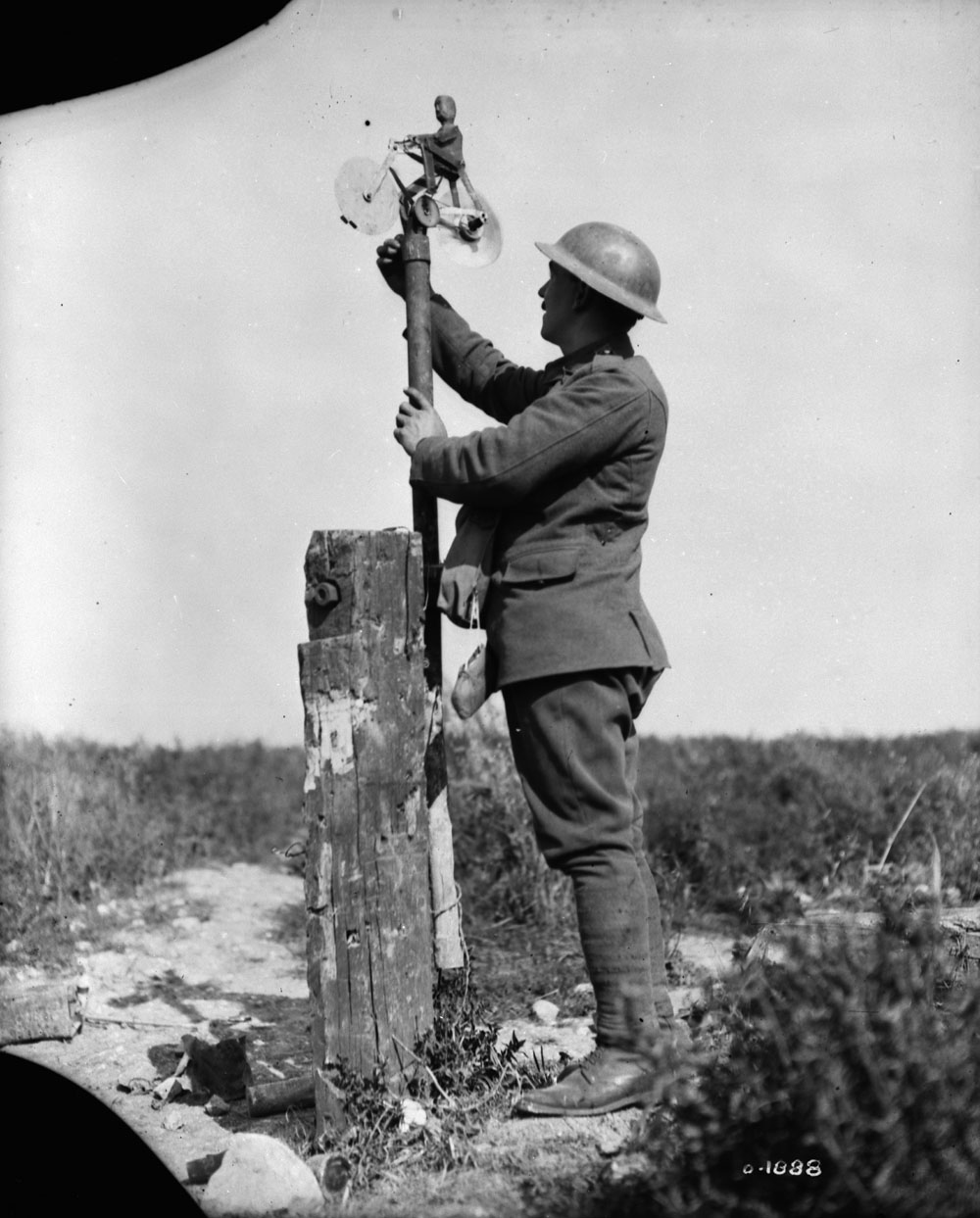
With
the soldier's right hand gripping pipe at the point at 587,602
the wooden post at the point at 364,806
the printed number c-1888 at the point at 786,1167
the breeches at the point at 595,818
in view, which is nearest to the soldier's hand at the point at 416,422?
the soldier's right hand gripping pipe at the point at 587,602

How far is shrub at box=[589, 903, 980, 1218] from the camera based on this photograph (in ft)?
8.56

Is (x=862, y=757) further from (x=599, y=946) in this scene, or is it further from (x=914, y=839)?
(x=599, y=946)

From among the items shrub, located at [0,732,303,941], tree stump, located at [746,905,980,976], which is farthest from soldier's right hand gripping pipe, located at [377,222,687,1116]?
shrub, located at [0,732,303,941]

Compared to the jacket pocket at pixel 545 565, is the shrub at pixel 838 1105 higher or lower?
lower

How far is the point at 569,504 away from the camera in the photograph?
3.89 meters

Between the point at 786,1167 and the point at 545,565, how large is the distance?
1.77 m

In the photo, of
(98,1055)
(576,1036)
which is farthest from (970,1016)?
(98,1055)

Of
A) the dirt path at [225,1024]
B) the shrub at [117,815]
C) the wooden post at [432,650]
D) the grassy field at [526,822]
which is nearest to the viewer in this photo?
the dirt path at [225,1024]

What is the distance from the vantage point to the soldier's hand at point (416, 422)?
4035 millimetres

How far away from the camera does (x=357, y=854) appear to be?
147 inches

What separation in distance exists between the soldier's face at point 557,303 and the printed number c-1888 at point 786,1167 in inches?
96.7

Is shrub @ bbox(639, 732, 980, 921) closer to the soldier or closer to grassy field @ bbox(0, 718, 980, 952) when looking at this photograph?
grassy field @ bbox(0, 718, 980, 952)

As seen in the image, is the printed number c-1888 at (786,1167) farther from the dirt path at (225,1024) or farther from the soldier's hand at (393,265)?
the soldier's hand at (393,265)

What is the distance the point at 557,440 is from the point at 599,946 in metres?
1.46
